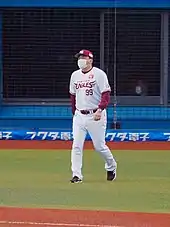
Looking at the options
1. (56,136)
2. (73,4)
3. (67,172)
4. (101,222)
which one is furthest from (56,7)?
(101,222)

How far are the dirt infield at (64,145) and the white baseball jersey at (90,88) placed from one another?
6.36m

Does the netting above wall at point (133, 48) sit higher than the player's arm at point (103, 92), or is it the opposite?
the netting above wall at point (133, 48)

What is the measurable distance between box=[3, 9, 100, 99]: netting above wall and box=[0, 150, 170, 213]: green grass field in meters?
5.91

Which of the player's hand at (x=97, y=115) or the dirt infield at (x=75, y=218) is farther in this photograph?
the player's hand at (x=97, y=115)

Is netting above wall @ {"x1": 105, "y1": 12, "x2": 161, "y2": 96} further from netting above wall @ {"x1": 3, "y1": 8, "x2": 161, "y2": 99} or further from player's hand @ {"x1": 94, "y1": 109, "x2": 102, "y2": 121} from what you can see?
player's hand @ {"x1": 94, "y1": 109, "x2": 102, "y2": 121}

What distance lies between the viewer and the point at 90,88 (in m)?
12.7

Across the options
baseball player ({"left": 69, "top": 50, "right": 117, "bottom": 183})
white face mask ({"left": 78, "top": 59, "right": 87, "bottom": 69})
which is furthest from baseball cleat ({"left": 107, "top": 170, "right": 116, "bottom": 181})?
white face mask ({"left": 78, "top": 59, "right": 87, "bottom": 69})

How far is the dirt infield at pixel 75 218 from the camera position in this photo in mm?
9414

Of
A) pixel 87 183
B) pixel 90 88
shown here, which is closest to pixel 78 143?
pixel 87 183

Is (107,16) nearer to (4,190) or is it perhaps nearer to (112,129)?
(112,129)

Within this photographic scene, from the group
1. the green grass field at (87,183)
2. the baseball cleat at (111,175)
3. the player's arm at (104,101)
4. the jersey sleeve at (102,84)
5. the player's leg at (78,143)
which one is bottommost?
the green grass field at (87,183)

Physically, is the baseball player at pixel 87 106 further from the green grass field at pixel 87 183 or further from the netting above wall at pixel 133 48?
the netting above wall at pixel 133 48

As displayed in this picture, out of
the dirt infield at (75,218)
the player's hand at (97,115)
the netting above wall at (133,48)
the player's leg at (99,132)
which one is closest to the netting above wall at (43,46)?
the netting above wall at (133,48)

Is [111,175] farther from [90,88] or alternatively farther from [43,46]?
[43,46]
